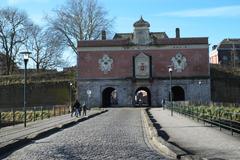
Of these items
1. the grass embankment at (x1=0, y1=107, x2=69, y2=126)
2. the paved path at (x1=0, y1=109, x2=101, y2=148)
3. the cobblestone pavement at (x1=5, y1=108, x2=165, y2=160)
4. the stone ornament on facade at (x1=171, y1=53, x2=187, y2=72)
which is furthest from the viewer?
the stone ornament on facade at (x1=171, y1=53, x2=187, y2=72)

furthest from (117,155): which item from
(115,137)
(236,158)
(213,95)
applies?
(213,95)

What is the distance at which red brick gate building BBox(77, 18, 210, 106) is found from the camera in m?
69.1

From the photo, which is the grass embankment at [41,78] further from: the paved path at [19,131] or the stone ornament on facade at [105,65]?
the paved path at [19,131]

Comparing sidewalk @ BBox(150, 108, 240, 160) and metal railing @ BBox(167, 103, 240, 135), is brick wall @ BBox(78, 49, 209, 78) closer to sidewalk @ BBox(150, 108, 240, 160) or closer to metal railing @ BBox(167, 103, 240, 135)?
metal railing @ BBox(167, 103, 240, 135)

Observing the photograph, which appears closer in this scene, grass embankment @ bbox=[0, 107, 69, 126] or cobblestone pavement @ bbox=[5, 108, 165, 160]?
cobblestone pavement @ bbox=[5, 108, 165, 160]

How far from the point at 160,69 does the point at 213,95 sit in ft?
31.0

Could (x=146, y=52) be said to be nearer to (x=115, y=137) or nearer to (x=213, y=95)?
(x=213, y=95)

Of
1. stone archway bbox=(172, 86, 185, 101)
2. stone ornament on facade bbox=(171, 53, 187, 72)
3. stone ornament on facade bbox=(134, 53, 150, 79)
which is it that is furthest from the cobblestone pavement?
stone archway bbox=(172, 86, 185, 101)

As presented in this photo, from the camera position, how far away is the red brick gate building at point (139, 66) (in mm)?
69062

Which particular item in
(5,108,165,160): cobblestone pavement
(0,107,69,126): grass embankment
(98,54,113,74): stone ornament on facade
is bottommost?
(5,108,165,160): cobblestone pavement

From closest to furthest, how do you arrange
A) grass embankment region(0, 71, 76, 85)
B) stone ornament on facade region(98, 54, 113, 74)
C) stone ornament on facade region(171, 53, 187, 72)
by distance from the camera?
stone ornament on facade region(171, 53, 187, 72) < stone ornament on facade region(98, 54, 113, 74) < grass embankment region(0, 71, 76, 85)

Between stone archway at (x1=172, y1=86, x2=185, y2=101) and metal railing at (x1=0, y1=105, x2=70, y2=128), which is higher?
stone archway at (x1=172, y1=86, x2=185, y2=101)

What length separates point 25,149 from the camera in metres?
15.1

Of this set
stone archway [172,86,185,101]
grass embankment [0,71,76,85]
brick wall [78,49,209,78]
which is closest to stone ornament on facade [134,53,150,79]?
brick wall [78,49,209,78]
